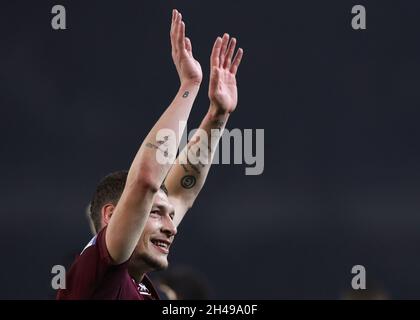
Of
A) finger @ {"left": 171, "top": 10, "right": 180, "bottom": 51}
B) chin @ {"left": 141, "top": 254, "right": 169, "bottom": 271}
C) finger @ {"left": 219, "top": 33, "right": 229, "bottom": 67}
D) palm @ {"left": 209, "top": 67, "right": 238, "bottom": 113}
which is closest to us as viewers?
chin @ {"left": 141, "top": 254, "right": 169, "bottom": 271}

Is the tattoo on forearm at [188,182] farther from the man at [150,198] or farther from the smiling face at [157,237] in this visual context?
the smiling face at [157,237]

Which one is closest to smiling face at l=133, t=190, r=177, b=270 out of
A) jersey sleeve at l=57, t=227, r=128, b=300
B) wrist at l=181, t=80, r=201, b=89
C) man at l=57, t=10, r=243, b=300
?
man at l=57, t=10, r=243, b=300

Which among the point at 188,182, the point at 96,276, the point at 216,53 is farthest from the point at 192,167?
the point at 96,276

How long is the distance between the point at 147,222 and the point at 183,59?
2.30 ft

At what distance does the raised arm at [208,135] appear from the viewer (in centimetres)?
387

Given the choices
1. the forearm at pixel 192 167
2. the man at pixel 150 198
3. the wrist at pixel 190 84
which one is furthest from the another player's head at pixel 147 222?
the forearm at pixel 192 167

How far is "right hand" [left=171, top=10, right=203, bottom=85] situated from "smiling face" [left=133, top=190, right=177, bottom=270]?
49cm

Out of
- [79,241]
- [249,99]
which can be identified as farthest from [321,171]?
[79,241]

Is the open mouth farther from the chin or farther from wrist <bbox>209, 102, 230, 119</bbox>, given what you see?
wrist <bbox>209, 102, 230, 119</bbox>

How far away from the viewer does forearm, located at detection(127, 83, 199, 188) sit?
3006mm

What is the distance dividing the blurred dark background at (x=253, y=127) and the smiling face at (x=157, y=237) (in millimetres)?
5318

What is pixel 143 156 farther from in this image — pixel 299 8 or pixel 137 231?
pixel 299 8

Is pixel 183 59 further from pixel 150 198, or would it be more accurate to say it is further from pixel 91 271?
pixel 91 271
